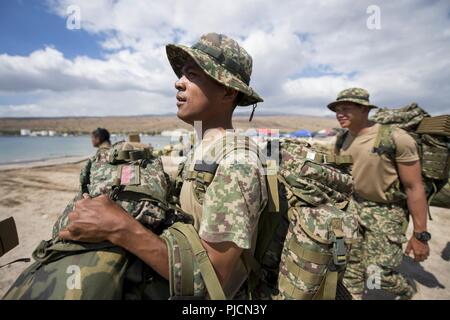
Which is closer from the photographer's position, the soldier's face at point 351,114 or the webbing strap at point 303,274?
the webbing strap at point 303,274

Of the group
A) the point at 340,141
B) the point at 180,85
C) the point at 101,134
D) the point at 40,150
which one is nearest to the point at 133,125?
the point at 40,150

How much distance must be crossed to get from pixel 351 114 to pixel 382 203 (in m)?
1.26

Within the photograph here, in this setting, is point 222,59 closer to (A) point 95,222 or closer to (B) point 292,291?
(A) point 95,222

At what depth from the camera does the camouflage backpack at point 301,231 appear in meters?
1.63

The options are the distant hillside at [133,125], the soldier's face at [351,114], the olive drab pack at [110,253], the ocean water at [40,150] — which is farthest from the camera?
the distant hillside at [133,125]

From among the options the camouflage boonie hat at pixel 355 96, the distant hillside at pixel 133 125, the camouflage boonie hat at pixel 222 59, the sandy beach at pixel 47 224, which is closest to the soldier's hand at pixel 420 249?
the sandy beach at pixel 47 224

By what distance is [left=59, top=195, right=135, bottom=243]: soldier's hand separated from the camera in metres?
1.18

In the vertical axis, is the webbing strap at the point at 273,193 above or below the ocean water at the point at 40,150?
above

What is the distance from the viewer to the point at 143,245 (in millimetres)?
1220

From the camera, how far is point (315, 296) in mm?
1713

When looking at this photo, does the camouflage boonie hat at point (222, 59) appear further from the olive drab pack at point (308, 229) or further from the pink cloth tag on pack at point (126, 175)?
the pink cloth tag on pack at point (126, 175)

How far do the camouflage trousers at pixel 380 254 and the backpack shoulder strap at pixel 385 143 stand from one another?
0.71m
